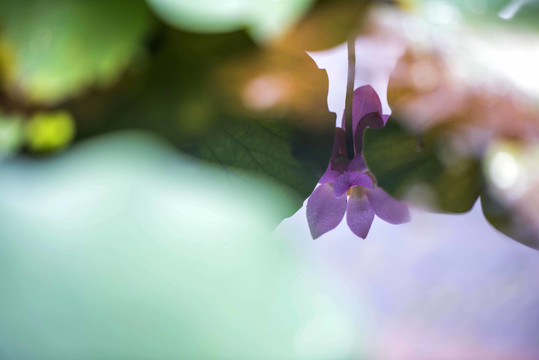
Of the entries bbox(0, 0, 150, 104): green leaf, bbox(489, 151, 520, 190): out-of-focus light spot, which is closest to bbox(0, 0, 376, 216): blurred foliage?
bbox(0, 0, 150, 104): green leaf

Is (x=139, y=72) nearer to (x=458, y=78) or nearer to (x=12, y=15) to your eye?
(x=12, y=15)

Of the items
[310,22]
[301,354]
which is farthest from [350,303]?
[310,22]

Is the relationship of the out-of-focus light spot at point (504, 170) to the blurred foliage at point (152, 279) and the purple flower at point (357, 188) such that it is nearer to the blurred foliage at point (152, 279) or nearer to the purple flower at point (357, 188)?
the purple flower at point (357, 188)

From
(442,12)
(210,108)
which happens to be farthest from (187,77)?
(442,12)

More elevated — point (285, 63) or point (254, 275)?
point (285, 63)

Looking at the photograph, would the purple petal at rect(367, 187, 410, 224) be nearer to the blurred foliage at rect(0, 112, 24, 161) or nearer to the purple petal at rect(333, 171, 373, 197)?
the purple petal at rect(333, 171, 373, 197)
